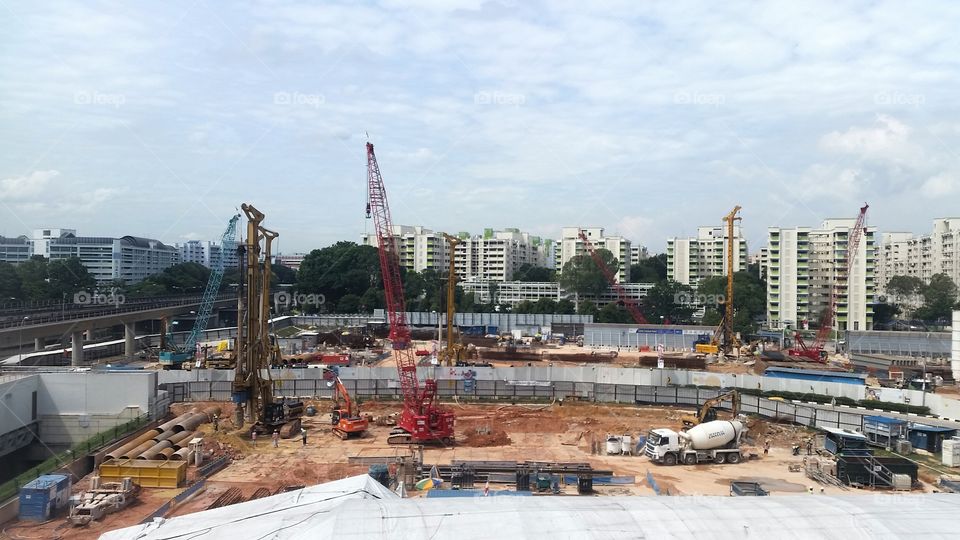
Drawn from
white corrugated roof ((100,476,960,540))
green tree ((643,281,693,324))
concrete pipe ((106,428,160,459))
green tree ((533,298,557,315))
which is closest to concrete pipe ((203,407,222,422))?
concrete pipe ((106,428,160,459))

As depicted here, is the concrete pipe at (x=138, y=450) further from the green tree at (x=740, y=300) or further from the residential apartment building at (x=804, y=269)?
the residential apartment building at (x=804, y=269)

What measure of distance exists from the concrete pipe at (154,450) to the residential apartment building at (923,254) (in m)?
100

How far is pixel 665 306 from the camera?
253ft

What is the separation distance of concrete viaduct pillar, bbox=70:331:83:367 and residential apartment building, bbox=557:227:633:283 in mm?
72492

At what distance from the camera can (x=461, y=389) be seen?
3250 cm

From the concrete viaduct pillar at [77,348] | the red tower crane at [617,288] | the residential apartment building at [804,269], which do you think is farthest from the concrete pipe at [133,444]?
the residential apartment building at [804,269]

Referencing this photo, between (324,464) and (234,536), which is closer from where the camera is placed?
(234,536)

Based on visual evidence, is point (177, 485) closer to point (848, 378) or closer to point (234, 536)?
point (234, 536)

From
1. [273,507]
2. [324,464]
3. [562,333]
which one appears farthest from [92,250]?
[273,507]

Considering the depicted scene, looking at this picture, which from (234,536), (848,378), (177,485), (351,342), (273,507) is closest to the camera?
(234,536)

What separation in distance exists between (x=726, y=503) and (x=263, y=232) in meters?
21.8

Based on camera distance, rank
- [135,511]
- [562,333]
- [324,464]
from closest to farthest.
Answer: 1. [135,511]
2. [324,464]
3. [562,333]

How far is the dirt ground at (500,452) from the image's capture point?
18188mm

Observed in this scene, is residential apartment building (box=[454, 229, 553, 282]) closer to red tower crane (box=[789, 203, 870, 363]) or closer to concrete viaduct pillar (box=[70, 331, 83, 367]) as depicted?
red tower crane (box=[789, 203, 870, 363])
